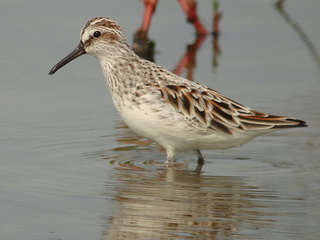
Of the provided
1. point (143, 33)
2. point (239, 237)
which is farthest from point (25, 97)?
point (239, 237)

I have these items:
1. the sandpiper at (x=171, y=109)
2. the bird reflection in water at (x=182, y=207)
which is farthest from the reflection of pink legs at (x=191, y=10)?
the bird reflection in water at (x=182, y=207)

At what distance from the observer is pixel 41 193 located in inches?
422

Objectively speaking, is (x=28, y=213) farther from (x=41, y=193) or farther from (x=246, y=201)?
(x=246, y=201)

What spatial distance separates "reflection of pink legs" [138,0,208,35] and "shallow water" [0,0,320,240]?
300mm

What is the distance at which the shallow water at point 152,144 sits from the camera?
9789mm

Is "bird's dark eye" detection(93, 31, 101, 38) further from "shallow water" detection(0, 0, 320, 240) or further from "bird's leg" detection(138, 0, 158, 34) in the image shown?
"bird's leg" detection(138, 0, 158, 34)

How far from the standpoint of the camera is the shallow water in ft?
32.1

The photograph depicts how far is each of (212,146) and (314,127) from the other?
2576 mm

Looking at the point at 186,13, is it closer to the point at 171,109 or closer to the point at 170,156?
the point at 170,156

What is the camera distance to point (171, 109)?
1190 cm

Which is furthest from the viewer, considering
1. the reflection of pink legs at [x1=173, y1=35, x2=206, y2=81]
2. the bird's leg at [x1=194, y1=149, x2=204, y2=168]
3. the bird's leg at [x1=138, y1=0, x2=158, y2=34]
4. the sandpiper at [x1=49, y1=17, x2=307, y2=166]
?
the bird's leg at [x1=138, y1=0, x2=158, y2=34]

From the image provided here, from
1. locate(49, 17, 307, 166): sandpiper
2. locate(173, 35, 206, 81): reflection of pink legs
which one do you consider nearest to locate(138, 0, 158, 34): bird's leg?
locate(173, 35, 206, 81): reflection of pink legs

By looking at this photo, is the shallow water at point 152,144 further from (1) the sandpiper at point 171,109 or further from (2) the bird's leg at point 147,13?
(2) the bird's leg at point 147,13

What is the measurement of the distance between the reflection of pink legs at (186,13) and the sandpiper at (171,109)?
536cm
